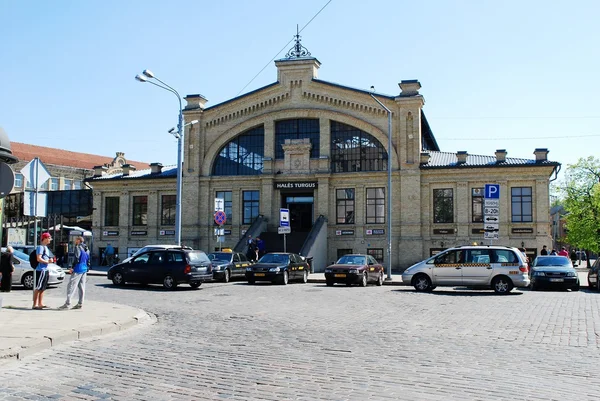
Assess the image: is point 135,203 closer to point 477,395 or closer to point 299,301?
point 299,301

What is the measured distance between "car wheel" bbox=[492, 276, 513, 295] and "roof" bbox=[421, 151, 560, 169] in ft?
52.0

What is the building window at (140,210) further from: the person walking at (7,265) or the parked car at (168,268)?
the person walking at (7,265)

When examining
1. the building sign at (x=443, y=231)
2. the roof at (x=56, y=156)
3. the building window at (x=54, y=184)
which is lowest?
the building sign at (x=443, y=231)

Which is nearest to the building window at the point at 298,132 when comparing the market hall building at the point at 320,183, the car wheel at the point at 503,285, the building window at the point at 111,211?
the market hall building at the point at 320,183

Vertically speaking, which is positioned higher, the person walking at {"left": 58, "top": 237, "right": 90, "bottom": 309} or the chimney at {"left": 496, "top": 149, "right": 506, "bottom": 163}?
the chimney at {"left": 496, "top": 149, "right": 506, "bottom": 163}

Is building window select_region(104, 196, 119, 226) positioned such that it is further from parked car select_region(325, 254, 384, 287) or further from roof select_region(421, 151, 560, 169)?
parked car select_region(325, 254, 384, 287)

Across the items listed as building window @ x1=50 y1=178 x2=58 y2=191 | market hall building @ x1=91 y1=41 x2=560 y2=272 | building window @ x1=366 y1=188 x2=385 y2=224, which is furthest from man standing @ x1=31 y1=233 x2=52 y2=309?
building window @ x1=50 y1=178 x2=58 y2=191

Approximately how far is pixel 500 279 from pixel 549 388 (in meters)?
15.8

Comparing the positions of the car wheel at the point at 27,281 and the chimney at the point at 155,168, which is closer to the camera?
the car wheel at the point at 27,281

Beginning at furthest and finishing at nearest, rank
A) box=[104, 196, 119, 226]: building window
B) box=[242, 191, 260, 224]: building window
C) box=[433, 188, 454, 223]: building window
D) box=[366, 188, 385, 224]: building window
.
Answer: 1. box=[104, 196, 119, 226]: building window
2. box=[242, 191, 260, 224]: building window
3. box=[366, 188, 385, 224]: building window
4. box=[433, 188, 454, 223]: building window

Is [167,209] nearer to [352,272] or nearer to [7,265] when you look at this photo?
[352,272]

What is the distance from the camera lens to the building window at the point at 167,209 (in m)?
43.2

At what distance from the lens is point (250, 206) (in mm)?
41562

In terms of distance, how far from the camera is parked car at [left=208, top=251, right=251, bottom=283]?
2725 centimetres
